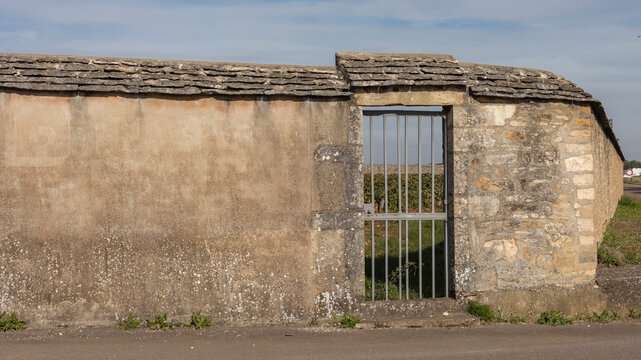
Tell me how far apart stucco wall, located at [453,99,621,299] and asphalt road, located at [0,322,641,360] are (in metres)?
0.69

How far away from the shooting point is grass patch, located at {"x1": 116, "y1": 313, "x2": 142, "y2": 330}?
569 cm

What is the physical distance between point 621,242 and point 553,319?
3.52 m

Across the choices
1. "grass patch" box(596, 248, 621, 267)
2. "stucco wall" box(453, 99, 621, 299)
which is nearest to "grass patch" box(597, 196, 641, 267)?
"grass patch" box(596, 248, 621, 267)

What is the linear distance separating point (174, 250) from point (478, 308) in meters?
3.49

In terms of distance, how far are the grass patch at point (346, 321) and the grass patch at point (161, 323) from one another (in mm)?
1696

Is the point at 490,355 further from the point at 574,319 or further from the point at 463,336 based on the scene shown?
the point at 574,319

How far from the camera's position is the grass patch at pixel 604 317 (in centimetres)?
637

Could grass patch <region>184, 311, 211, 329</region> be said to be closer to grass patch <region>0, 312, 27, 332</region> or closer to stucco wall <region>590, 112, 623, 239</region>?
grass patch <region>0, 312, 27, 332</region>

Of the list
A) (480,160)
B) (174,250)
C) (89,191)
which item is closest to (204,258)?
(174,250)

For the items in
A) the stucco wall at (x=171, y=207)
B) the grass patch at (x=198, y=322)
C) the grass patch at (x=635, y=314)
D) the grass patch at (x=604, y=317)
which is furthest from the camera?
the grass patch at (x=635, y=314)

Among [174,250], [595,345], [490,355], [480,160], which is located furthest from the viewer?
[480,160]

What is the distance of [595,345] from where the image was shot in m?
5.41

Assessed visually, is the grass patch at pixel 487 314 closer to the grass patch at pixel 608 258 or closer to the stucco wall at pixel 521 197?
the stucco wall at pixel 521 197

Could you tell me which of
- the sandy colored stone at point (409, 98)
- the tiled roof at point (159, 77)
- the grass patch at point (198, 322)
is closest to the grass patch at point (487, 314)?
the sandy colored stone at point (409, 98)
